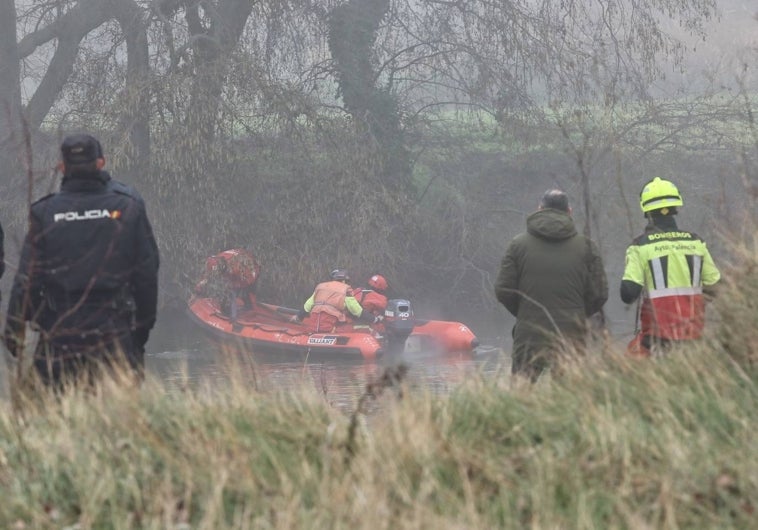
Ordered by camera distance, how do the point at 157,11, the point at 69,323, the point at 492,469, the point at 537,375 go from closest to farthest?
the point at 492,469 → the point at 69,323 → the point at 537,375 → the point at 157,11

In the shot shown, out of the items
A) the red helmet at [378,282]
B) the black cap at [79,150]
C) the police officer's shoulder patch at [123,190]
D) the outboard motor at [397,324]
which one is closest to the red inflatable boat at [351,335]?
the outboard motor at [397,324]

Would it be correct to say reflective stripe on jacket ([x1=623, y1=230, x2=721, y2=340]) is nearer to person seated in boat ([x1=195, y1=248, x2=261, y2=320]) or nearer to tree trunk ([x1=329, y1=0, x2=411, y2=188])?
person seated in boat ([x1=195, y1=248, x2=261, y2=320])

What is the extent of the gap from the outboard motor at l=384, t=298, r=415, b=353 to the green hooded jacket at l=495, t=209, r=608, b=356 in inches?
523

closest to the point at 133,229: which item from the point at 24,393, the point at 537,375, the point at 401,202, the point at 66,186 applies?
the point at 66,186

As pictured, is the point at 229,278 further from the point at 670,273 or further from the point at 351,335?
the point at 670,273

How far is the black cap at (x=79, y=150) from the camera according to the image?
250 inches

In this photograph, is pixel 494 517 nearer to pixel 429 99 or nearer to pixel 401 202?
pixel 401 202

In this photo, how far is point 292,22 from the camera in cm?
2361

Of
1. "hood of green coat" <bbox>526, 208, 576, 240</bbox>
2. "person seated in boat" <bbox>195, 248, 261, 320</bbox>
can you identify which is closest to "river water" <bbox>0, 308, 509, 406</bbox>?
"person seated in boat" <bbox>195, 248, 261, 320</bbox>

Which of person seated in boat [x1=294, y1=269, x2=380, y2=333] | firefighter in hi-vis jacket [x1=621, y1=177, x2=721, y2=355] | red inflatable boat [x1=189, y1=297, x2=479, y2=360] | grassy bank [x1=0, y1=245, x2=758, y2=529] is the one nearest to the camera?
grassy bank [x1=0, y1=245, x2=758, y2=529]

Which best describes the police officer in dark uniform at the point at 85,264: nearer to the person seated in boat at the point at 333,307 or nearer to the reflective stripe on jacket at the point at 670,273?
the reflective stripe on jacket at the point at 670,273

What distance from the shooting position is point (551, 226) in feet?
25.4

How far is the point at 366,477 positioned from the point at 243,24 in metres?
20.1

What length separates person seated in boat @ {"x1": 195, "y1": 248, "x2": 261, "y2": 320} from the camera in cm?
2208
